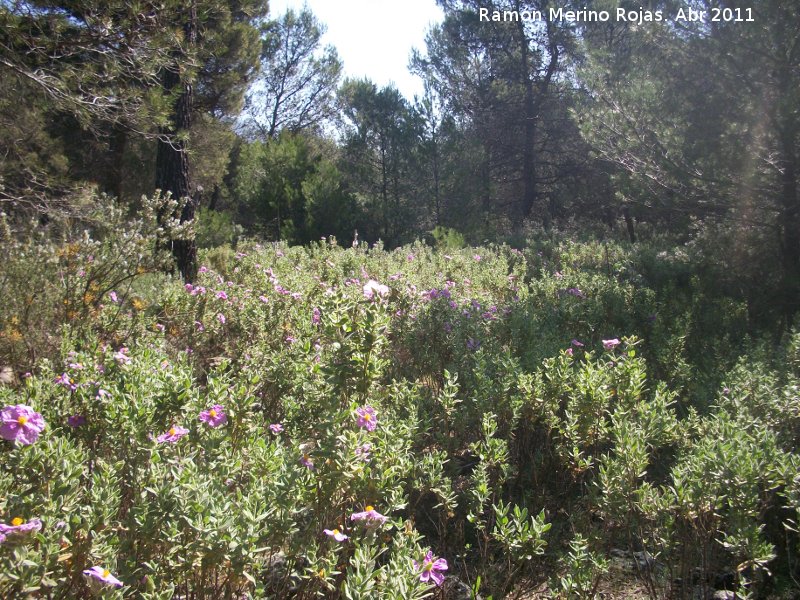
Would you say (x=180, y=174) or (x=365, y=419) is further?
(x=180, y=174)

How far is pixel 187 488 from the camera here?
148 centimetres

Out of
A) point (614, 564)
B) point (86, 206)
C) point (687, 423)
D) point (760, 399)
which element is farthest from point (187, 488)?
point (86, 206)

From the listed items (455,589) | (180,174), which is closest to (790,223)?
(455,589)

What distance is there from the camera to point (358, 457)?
66.2 inches

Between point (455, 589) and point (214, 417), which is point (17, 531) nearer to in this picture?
point (214, 417)

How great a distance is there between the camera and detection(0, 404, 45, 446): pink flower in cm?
153

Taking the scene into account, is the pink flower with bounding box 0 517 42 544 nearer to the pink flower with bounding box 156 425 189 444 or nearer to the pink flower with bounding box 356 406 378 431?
the pink flower with bounding box 156 425 189 444

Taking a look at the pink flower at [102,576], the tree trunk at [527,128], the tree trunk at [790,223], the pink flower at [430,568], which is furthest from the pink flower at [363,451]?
the tree trunk at [527,128]

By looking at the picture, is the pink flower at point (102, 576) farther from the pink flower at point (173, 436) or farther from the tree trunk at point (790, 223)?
the tree trunk at point (790, 223)

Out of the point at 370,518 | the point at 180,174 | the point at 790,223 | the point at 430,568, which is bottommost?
the point at 430,568

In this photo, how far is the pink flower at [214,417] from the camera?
6.05 ft

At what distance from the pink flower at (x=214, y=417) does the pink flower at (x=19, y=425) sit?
1.44 ft

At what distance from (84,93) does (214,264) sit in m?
3.62

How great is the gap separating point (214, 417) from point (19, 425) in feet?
1.70
